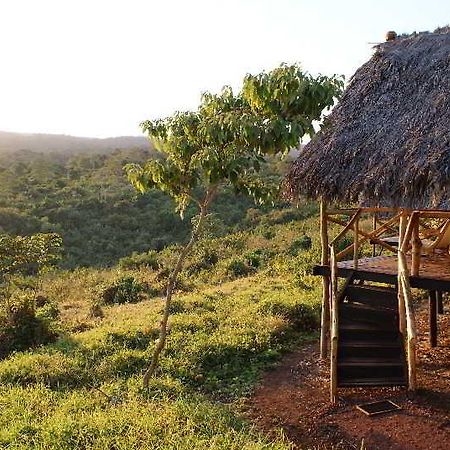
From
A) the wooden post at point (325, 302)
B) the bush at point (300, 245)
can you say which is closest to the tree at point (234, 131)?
the wooden post at point (325, 302)

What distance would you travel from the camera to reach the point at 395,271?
825 cm

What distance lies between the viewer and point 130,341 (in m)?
9.78

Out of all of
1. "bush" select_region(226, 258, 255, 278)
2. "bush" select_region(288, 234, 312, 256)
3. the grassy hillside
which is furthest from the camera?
"bush" select_region(288, 234, 312, 256)

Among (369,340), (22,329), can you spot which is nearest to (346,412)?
(369,340)

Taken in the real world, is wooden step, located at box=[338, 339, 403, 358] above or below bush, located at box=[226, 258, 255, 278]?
above

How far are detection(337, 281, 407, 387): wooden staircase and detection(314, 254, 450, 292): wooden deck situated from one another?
22 cm

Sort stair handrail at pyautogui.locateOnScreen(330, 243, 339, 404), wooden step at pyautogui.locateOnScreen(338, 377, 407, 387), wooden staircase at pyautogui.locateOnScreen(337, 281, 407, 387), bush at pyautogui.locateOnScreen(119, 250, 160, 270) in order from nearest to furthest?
stair handrail at pyautogui.locateOnScreen(330, 243, 339, 404) < wooden step at pyautogui.locateOnScreen(338, 377, 407, 387) < wooden staircase at pyautogui.locateOnScreen(337, 281, 407, 387) < bush at pyautogui.locateOnScreen(119, 250, 160, 270)

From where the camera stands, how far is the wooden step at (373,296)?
820cm

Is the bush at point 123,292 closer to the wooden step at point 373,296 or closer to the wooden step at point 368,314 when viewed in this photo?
the wooden step at point 373,296

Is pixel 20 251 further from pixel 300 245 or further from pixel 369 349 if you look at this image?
pixel 300 245

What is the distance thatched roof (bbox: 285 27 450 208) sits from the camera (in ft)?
21.1

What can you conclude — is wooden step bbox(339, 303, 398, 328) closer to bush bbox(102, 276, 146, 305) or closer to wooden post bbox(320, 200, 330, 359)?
wooden post bbox(320, 200, 330, 359)

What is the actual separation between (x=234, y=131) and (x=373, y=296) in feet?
11.3

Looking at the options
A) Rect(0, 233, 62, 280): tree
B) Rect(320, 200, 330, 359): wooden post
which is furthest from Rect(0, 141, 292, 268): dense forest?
Rect(320, 200, 330, 359): wooden post
